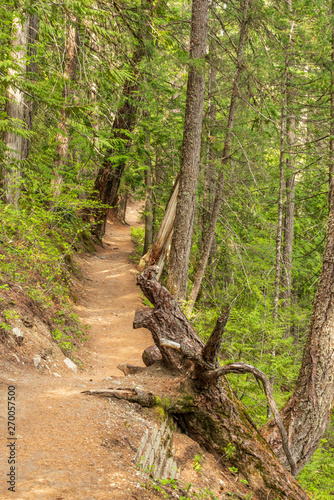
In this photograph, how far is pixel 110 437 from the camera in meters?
3.68

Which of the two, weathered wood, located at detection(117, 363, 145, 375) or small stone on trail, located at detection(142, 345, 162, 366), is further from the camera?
small stone on trail, located at detection(142, 345, 162, 366)

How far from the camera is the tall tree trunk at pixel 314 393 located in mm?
5113

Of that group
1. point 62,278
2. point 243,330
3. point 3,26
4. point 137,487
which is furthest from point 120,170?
point 137,487

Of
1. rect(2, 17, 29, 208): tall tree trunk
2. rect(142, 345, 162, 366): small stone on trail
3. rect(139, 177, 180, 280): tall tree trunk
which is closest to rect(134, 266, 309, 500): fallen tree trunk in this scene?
rect(142, 345, 162, 366): small stone on trail

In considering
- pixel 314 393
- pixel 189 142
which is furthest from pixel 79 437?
A: pixel 189 142

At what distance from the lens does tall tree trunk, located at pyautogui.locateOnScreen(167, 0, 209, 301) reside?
8562 millimetres

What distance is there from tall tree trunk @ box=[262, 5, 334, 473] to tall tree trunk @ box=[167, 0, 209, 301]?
14.0ft

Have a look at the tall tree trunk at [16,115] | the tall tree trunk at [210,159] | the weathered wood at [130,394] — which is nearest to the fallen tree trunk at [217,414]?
the weathered wood at [130,394]

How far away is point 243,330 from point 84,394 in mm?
4441

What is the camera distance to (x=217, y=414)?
4.79 m

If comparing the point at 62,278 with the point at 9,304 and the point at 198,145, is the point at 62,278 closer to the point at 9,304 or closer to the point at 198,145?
the point at 9,304

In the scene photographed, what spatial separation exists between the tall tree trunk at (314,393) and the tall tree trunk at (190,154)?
4.28 m

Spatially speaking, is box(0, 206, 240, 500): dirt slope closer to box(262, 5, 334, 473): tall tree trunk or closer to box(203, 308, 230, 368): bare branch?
box(203, 308, 230, 368): bare branch

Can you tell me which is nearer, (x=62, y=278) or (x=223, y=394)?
(x=223, y=394)
